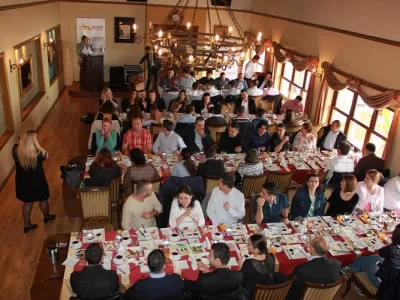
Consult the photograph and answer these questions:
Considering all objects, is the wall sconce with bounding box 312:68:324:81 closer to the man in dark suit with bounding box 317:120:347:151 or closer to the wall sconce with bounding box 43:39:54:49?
the man in dark suit with bounding box 317:120:347:151

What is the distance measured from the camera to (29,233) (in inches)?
261

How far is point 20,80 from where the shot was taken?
984cm

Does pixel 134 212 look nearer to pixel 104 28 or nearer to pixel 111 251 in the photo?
pixel 111 251

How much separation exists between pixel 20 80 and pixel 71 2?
722 cm

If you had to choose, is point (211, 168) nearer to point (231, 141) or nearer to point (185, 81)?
point (231, 141)

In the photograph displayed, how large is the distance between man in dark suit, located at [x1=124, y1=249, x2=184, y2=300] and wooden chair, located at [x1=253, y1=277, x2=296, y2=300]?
0.76 m

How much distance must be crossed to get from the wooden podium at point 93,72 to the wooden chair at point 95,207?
1038 centimetres

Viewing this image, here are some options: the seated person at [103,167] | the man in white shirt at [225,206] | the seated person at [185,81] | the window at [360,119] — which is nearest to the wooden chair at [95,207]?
the seated person at [103,167]

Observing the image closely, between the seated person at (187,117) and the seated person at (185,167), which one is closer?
the seated person at (185,167)

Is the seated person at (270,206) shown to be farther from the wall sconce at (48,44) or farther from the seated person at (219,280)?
the wall sconce at (48,44)

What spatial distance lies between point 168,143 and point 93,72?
28.5ft

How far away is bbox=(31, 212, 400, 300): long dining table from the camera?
→ 4.52m

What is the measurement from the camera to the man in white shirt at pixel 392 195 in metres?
6.62

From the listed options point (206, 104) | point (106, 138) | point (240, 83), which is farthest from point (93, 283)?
point (240, 83)
